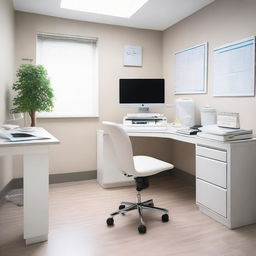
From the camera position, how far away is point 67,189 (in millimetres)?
3254

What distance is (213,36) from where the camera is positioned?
2.94 metres

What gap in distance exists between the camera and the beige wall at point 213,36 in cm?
250

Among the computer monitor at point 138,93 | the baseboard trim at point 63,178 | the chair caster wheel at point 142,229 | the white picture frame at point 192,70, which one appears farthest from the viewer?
the computer monitor at point 138,93

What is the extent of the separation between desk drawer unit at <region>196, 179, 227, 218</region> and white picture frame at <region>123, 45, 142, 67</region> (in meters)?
2.15

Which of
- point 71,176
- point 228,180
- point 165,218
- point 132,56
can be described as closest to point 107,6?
point 132,56

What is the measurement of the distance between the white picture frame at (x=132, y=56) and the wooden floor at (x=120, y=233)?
80.8 inches

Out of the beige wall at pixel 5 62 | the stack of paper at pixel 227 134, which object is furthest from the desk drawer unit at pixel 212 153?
the beige wall at pixel 5 62

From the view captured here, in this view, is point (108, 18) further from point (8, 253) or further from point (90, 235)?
point (8, 253)

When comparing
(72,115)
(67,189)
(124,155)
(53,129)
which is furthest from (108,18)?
(67,189)

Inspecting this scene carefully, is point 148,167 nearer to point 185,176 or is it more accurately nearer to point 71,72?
point 185,176

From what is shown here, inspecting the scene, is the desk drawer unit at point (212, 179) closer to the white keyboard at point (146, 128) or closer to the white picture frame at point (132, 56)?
the white keyboard at point (146, 128)

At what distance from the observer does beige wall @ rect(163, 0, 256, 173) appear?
8.19ft

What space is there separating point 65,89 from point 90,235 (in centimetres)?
220

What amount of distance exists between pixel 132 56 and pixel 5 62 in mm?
1873
